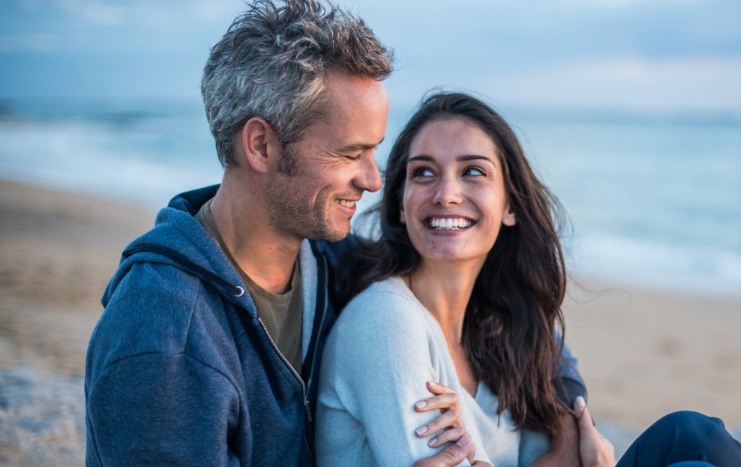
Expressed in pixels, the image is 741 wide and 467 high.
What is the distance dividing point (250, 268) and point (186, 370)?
0.60m

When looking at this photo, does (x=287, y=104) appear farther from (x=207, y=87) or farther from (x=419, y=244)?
(x=419, y=244)

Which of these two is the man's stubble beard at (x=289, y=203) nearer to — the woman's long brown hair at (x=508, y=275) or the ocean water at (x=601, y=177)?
the woman's long brown hair at (x=508, y=275)

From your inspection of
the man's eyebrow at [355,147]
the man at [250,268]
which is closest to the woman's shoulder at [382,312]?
the man at [250,268]

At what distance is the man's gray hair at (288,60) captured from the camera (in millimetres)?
2660

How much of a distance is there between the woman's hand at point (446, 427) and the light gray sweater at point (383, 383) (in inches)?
1.0

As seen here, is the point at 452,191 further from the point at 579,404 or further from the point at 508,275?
the point at 579,404

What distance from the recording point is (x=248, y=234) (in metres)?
2.73

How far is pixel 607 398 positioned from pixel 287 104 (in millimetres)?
4408

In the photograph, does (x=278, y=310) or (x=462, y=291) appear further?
(x=462, y=291)

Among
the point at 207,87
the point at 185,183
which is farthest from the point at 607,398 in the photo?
the point at 185,183

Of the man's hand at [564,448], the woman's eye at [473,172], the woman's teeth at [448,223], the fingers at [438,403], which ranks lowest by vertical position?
the man's hand at [564,448]

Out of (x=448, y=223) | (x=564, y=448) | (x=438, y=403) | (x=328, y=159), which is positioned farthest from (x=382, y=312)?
(x=564, y=448)

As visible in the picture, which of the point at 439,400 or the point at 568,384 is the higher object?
the point at 439,400

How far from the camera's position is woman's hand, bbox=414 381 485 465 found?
251 cm
